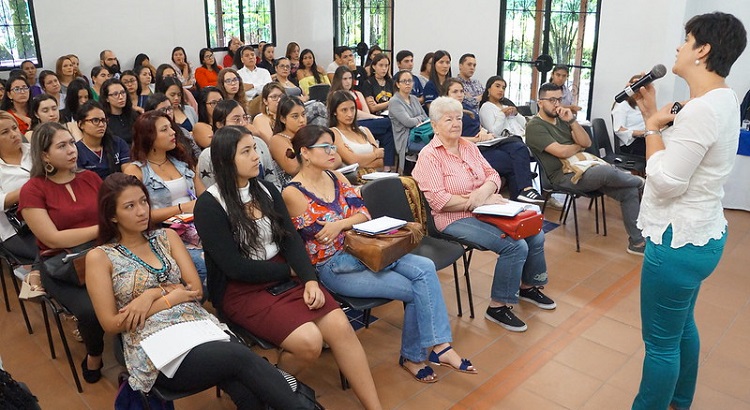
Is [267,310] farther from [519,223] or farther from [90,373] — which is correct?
[519,223]

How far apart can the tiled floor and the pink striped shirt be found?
60cm

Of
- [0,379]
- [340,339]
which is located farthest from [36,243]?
[0,379]

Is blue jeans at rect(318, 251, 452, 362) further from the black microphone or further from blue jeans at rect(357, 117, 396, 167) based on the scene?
blue jeans at rect(357, 117, 396, 167)

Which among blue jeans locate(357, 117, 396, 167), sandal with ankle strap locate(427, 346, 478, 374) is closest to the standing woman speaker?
sandal with ankle strap locate(427, 346, 478, 374)

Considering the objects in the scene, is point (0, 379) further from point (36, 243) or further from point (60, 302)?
point (36, 243)

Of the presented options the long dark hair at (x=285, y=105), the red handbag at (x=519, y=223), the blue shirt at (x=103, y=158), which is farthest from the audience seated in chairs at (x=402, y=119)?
the blue shirt at (x=103, y=158)

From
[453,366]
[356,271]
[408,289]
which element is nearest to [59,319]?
[356,271]

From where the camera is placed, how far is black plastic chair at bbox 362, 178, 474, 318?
3176 millimetres

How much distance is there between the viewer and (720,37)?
6.20ft

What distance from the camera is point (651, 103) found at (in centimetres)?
215

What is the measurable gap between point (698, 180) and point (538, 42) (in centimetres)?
571

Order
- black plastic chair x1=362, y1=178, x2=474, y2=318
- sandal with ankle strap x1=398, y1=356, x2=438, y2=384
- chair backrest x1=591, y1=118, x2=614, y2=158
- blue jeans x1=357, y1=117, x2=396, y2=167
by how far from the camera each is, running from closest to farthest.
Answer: sandal with ankle strap x1=398, y1=356, x2=438, y2=384, black plastic chair x1=362, y1=178, x2=474, y2=318, blue jeans x1=357, y1=117, x2=396, y2=167, chair backrest x1=591, y1=118, x2=614, y2=158

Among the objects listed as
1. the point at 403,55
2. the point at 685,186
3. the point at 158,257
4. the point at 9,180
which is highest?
the point at 403,55

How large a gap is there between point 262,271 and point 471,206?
136 centimetres
